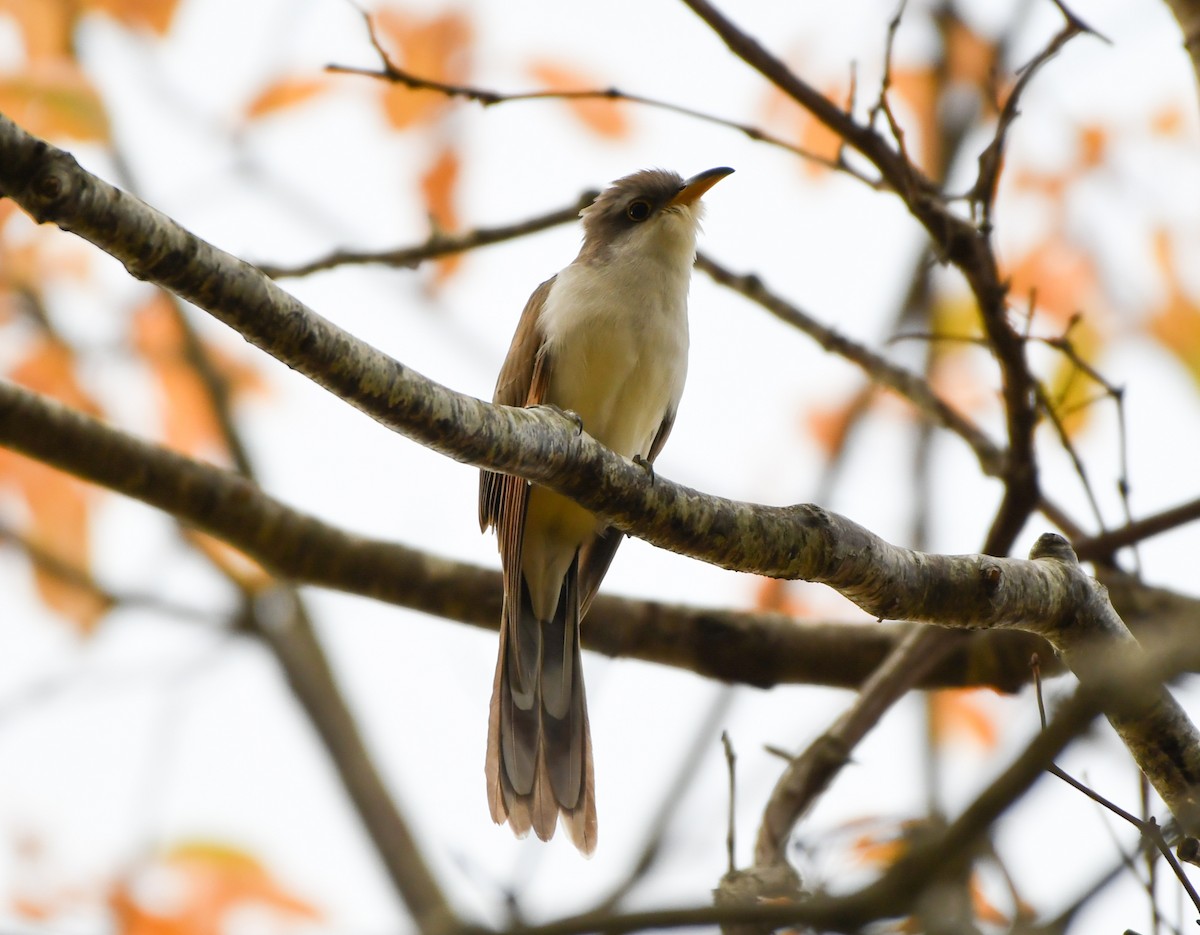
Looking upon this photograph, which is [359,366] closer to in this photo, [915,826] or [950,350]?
[915,826]

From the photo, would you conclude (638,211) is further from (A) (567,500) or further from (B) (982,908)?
(B) (982,908)

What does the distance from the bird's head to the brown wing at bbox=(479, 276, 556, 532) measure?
0.33 m

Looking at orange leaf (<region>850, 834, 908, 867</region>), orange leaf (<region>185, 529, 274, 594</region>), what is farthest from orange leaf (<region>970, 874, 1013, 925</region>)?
orange leaf (<region>185, 529, 274, 594</region>)

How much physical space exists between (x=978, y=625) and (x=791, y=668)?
1.42 m

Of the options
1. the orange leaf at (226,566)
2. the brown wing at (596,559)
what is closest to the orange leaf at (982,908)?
the brown wing at (596,559)

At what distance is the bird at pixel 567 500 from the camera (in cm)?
441

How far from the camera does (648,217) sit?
5.15 meters

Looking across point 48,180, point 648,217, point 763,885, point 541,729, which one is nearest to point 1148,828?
point 763,885

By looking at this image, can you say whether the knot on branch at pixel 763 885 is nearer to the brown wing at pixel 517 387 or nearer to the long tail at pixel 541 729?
the long tail at pixel 541 729

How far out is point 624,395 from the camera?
4.68 metres

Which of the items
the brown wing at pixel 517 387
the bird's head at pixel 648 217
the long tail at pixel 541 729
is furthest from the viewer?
the bird's head at pixel 648 217

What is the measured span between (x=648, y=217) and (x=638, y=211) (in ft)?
0.31

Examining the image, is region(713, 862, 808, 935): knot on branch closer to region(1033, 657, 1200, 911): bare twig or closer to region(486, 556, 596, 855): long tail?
region(1033, 657, 1200, 911): bare twig

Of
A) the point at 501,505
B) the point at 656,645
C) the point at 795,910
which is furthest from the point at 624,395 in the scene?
the point at 795,910
